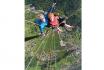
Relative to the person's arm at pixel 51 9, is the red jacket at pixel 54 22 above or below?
below

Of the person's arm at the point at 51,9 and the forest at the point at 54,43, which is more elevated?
the person's arm at the point at 51,9

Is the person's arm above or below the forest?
above

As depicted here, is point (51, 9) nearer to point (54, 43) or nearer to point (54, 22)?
point (54, 22)

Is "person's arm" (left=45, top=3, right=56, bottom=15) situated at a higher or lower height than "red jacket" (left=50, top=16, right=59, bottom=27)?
higher

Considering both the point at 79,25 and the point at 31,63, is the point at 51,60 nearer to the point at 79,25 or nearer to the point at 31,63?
the point at 31,63

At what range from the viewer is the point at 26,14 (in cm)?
180

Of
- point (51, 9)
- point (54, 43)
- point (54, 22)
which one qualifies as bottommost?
point (54, 43)

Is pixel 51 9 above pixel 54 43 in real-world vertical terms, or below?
above

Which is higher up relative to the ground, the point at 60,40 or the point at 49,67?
the point at 60,40

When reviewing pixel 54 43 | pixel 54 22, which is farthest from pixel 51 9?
pixel 54 43
